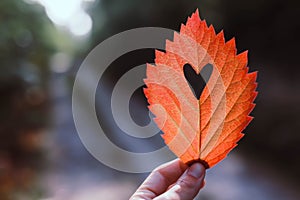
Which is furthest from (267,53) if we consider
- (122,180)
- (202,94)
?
(202,94)

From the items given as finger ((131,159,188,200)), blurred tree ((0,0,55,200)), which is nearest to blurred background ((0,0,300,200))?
blurred tree ((0,0,55,200))

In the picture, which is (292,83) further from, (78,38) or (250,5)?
(78,38)

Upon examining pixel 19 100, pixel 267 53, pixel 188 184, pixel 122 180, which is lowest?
pixel 188 184

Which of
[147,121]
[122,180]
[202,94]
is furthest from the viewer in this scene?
[147,121]

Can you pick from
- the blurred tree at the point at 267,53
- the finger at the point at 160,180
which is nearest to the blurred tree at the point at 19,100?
the blurred tree at the point at 267,53

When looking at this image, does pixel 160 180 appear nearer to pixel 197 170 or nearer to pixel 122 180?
pixel 197 170

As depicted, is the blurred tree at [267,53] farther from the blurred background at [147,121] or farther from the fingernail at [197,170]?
the fingernail at [197,170]
